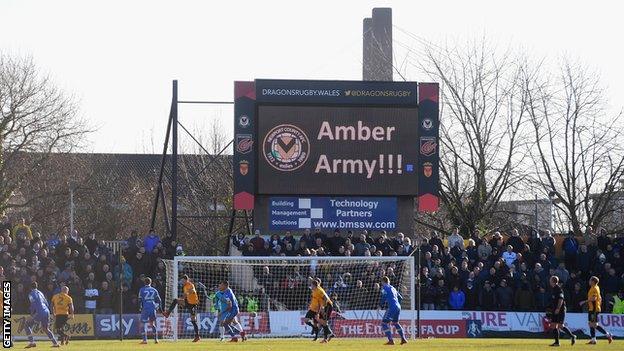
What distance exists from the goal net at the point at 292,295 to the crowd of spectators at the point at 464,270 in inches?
1.8

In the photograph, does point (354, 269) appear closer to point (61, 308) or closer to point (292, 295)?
point (292, 295)

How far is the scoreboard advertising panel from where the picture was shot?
38.3 meters

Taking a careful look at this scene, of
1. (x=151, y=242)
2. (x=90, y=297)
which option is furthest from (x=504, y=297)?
(x=90, y=297)

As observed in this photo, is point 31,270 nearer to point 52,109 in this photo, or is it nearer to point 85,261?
point 85,261

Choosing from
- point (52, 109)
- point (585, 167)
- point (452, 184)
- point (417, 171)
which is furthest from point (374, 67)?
point (417, 171)

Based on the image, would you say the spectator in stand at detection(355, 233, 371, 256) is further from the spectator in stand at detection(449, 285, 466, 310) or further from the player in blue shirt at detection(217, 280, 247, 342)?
the player in blue shirt at detection(217, 280, 247, 342)

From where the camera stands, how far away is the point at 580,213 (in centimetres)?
6231

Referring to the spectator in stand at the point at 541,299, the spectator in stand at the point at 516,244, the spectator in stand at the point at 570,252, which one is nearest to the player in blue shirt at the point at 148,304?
the spectator in stand at the point at 516,244

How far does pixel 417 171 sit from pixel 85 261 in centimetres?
1069

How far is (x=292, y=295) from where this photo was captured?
135 feet

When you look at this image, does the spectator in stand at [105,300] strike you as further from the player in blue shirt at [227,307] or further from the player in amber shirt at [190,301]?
the player in blue shirt at [227,307]

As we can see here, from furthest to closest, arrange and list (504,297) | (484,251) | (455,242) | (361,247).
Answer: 1. (455,242)
2. (484,251)
3. (504,297)
4. (361,247)

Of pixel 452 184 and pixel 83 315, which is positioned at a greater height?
pixel 452 184

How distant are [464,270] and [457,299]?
3.58 ft
